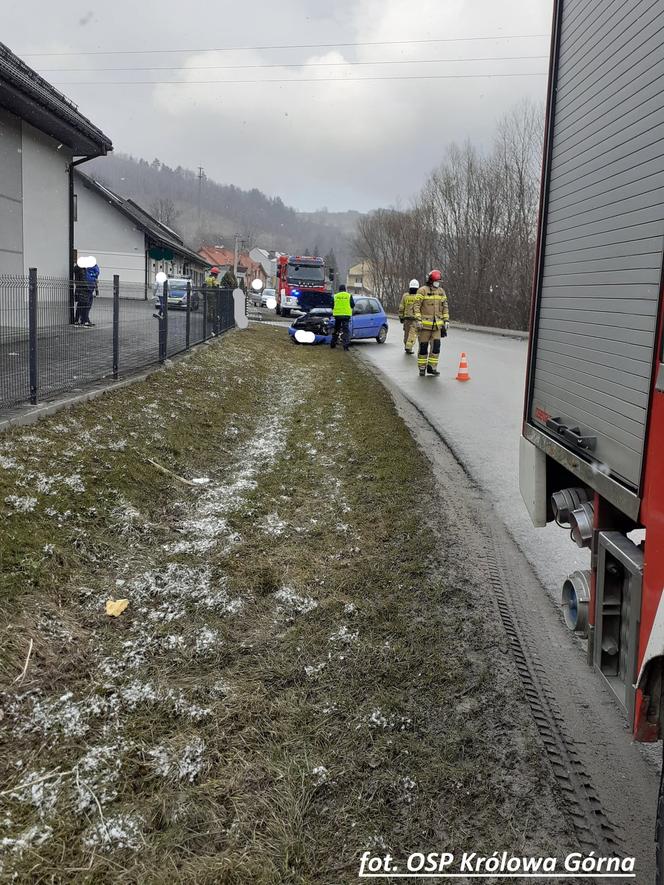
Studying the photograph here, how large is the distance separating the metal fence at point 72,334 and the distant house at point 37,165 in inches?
163

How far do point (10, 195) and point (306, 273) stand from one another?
77.3 ft

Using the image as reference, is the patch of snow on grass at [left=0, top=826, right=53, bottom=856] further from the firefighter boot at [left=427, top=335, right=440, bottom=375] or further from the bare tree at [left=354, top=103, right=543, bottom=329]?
the bare tree at [left=354, top=103, right=543, bottom=329]

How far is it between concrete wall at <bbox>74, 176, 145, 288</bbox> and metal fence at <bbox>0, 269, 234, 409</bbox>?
33683 millimetres

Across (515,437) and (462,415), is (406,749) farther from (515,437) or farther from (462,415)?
(462,415)

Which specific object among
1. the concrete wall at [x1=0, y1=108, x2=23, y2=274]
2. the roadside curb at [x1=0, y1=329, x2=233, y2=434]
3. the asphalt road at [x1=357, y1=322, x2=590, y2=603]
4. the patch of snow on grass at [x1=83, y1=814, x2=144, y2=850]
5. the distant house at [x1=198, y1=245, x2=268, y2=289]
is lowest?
the patch of snow on grass at [x1=83, y1=814, x2=144, y2=850]

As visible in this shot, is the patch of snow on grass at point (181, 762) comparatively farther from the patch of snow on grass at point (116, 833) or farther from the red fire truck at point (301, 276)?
the red fire truck at point (301, 276)

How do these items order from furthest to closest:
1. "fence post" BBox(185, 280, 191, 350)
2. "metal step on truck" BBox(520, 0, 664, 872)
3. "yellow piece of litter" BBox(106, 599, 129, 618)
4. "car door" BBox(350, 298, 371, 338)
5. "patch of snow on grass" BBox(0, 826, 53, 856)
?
"car door" BBox(350, 298, 371, 338)
"fence post" BBox(185, 280, 191, 350)
"yellow piece of litter" BBox(106, 599, 129, 618)
"patch of snow on grass" BBox(0, 826, 53, 856)
"metal step on truck" BBox(520, 0, 664, 872)

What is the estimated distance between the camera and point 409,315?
20.6m

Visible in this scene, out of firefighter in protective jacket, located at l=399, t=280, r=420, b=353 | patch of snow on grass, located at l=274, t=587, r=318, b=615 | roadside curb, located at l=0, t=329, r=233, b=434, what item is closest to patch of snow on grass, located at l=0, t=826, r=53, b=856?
patch of snow on grass, located at l=274, t=587, r=318, b=615

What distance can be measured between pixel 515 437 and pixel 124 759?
7.41 metres

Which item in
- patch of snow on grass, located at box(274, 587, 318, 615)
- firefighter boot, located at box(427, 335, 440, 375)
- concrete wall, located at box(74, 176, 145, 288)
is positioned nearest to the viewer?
patch of snow on grass, located at box(274, 587, 318, 615)

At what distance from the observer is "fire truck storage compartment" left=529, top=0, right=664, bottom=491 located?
2.28m

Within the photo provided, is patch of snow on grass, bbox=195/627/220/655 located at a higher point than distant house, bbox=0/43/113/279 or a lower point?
lower

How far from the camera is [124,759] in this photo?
293 cm
